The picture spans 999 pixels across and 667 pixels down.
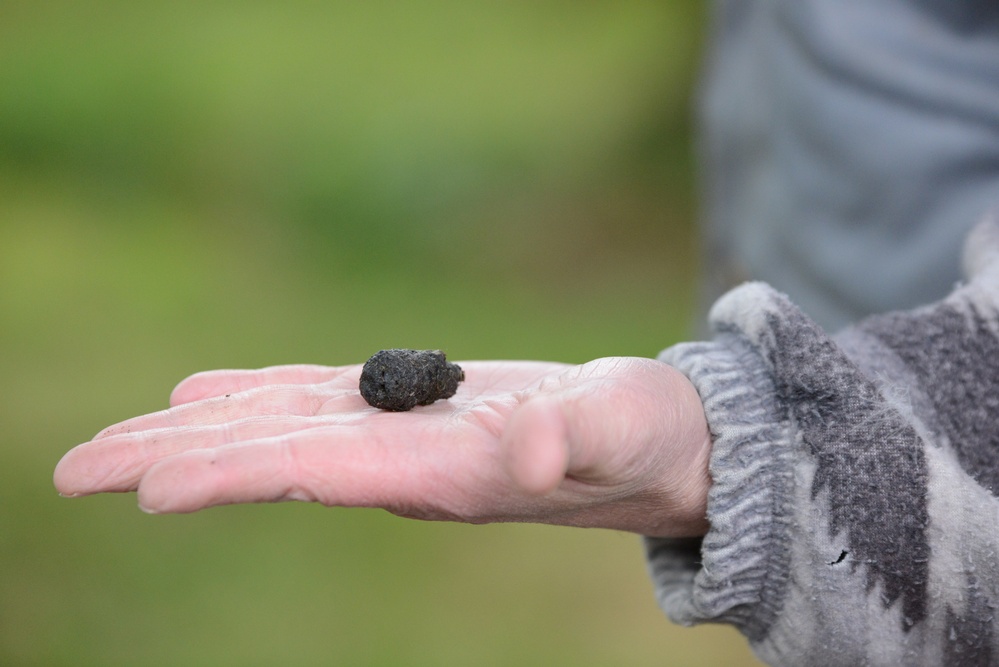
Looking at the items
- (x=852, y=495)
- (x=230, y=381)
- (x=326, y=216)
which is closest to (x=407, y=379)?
(x=230, y=381)

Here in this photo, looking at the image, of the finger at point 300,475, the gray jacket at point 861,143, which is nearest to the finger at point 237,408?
the finger at point 300,475

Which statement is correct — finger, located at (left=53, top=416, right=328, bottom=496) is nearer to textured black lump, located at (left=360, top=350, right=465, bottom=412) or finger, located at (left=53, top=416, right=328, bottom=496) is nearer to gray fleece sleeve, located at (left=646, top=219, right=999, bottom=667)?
textured black lump, located at (left=360, top=350, right=465, bottom=412)

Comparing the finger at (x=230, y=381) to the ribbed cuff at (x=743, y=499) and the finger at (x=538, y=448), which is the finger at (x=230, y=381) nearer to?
the finger at (x=538, y=448)

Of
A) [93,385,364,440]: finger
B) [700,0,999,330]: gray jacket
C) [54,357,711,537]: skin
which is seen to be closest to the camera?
[54,357,711,537]: skin

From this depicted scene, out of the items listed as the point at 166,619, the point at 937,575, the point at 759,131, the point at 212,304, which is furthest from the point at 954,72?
the point at 212,304

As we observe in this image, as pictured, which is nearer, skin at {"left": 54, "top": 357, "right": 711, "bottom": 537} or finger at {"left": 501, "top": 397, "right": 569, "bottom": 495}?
finger at {"left": 501, "top": 397, "right": 569, "bottom": 495}

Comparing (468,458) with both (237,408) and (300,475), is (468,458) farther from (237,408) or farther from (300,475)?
(237,408)

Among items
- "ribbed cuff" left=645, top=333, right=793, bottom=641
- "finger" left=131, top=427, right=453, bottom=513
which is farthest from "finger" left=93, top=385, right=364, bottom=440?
"ribbed cuff" left=645, top=333, right=793, bottom=641
